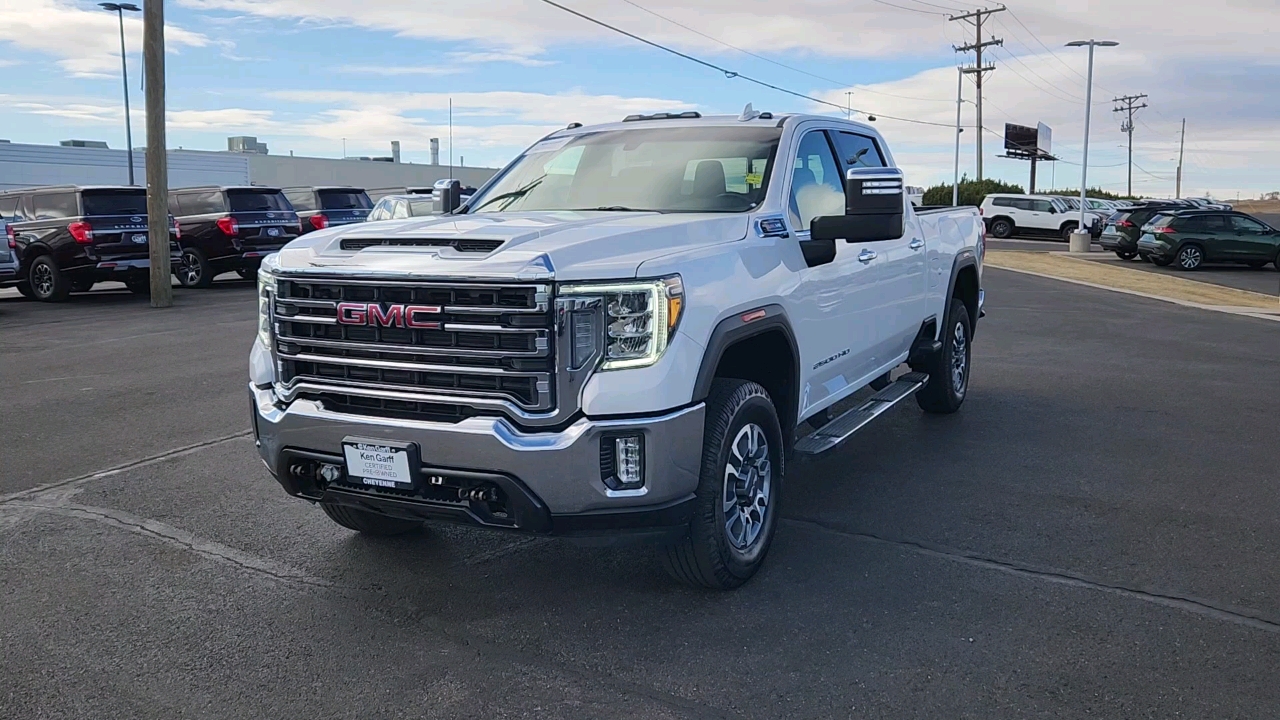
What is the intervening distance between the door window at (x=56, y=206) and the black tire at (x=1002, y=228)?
37.7 m

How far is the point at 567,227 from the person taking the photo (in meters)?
4.50

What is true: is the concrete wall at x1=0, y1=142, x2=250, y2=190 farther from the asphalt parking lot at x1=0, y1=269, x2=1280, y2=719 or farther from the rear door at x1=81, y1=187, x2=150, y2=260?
the asphalt parking lot at x1=0, y1=269, x2=1280, y2=719

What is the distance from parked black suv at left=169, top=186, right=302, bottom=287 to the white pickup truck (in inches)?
651

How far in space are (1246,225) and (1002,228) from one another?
18.9 meters

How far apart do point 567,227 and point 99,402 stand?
6.08 metres

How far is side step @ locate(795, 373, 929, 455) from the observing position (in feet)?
17.8

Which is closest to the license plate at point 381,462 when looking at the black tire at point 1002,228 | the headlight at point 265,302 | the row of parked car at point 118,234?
the headlight at point 265,302

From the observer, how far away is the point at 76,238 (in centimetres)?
1802

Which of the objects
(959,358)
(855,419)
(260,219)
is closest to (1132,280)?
(959,358)

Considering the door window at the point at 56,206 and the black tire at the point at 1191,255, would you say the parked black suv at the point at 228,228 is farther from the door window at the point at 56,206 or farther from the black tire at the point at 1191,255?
the black tire at the point at 1191,255

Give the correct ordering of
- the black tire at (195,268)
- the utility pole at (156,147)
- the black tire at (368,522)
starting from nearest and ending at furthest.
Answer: the black tire at (368,522), the utility pole at (156,147), the black tire at (195,268)

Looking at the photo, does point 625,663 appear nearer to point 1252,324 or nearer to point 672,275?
point 672,275

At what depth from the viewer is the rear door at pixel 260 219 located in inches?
806

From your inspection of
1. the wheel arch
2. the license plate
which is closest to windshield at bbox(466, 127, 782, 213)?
the wheel arch
